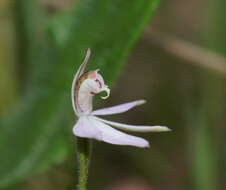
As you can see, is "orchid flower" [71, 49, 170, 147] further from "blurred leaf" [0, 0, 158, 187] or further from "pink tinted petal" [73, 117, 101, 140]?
"blurred leaf" [0, 0, 158, 187]

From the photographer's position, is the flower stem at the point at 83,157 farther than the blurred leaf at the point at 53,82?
No

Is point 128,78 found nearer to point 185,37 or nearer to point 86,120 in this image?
point 185,37

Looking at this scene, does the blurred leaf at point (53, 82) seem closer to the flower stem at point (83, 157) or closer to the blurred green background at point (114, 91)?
the blurred green background at point (114, 91)

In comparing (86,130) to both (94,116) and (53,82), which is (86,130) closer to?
(94,116)

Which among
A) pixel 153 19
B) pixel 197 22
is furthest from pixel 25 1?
pixel 197 22

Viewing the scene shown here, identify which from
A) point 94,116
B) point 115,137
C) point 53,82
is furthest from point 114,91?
point 115,137

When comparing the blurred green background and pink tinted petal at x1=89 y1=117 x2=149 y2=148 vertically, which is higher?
the blurred green background

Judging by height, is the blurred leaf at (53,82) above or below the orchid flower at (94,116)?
above

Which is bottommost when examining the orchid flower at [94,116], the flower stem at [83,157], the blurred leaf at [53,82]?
the flower stem at [83,157]

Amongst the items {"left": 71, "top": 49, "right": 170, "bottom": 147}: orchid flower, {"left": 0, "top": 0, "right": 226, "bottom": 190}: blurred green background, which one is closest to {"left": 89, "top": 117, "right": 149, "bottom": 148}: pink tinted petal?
{"left": 71, "top": 49, "right": 170, "bottom": 147}: orchid flower

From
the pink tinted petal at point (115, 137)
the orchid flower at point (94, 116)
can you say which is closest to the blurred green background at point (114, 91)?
the orchid flower at point (94, 116)
